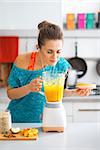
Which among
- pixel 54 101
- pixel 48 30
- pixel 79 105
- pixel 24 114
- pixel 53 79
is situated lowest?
pixel 79 105

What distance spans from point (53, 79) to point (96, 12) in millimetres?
2142

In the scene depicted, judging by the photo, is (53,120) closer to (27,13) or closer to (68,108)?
(68,108)

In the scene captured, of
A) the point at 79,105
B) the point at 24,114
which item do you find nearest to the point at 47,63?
the point at 24,114

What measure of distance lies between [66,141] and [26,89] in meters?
0.44

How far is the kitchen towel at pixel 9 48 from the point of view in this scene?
3598mm

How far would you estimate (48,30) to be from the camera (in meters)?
2.07

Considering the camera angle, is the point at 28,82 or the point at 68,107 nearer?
the point at 28,82

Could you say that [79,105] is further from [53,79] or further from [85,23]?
[53,79]

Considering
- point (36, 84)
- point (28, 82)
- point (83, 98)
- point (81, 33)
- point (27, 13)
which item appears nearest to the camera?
point (36, 84)

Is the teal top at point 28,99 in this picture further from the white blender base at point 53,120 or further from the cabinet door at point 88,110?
the cabinet door at point 88,110

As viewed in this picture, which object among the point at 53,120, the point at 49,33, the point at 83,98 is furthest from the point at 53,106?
the point at 83,98

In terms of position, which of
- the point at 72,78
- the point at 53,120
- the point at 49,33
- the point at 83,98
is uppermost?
the point at 49,33

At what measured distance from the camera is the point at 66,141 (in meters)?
1.76

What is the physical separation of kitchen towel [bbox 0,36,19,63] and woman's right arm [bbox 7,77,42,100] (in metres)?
1.39
